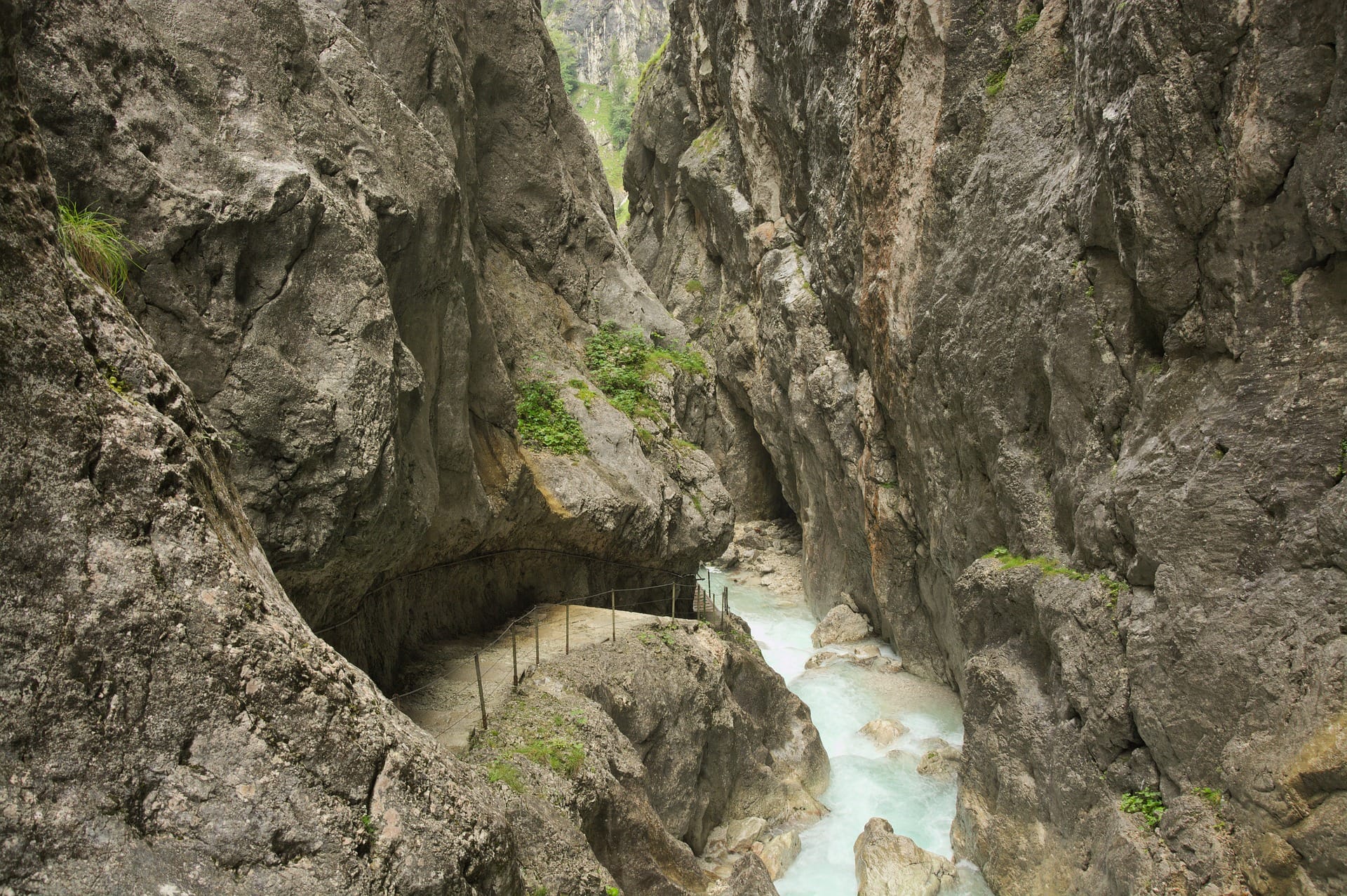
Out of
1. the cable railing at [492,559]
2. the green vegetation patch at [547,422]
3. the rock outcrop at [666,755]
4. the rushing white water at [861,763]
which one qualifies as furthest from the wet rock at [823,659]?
the green vegetation patch at [547,422]

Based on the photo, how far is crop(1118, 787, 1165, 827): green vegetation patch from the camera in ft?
28.0

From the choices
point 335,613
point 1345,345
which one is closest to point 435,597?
point 335,613

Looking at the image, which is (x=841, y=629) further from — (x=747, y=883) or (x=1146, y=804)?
(x=747, y=883)

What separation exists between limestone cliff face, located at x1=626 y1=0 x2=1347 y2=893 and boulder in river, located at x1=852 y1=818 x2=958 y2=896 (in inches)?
31.9

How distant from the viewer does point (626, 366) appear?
57.2 ft

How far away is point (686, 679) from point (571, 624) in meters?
2.07

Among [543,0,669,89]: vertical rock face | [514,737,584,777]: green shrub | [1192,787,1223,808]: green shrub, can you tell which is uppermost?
[543,0,669,89]: vertical rock face

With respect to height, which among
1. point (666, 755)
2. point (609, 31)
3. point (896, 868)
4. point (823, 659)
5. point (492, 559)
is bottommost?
point (896, 868)

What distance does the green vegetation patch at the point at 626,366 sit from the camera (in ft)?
54.2

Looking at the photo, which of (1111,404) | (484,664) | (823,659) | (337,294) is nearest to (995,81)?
(1111,404)

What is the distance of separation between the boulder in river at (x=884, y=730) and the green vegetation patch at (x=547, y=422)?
815 cm

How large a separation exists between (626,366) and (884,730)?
9.37 metres

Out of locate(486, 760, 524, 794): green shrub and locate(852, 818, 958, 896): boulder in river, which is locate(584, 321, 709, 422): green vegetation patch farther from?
locate(486, 760, 524, 794): green shrub

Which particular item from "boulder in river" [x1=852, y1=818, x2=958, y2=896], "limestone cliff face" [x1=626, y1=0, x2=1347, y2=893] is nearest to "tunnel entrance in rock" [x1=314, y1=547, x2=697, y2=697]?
"boulder in river" [x1=852, y1=818, x2=958, y2=896]
